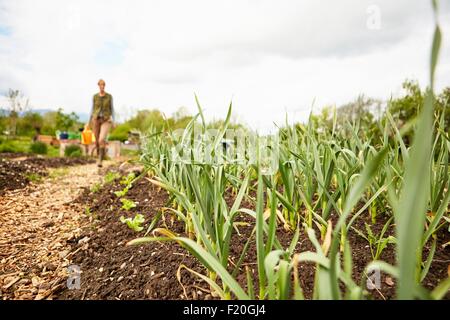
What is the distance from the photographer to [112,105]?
16.9 ft

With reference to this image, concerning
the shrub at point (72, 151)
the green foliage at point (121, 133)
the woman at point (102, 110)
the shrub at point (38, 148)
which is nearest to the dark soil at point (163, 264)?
the woman at point (102, 110)

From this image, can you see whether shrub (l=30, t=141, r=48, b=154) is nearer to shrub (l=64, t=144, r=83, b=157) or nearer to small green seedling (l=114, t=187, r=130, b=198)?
shrub (l=64, t=144, r=83, b=157)

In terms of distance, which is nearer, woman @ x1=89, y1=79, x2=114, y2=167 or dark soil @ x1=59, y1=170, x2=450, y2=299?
dark soil @ x1=59, y1=170, x2=450, y2=299

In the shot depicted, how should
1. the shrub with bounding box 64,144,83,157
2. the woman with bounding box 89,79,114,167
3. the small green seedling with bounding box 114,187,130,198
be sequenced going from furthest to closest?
1. the shrub with bounding box 64,144,83,157
2. the woman with bounding box 89,79,114,167
3. the small green seedling with bounding box 114,187,130,198

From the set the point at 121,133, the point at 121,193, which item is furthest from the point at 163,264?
the point at 121,133

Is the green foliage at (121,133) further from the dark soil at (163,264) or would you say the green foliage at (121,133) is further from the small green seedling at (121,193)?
the dark soil at (163,264)

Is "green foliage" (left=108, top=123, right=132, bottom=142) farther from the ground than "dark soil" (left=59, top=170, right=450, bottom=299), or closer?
farther from the ground

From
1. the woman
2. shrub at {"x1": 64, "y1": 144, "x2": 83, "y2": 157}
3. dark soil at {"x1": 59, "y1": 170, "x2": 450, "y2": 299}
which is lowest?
dark soil at {"x1": 59, "y1": 170, "x2": 450, "y2": 299}

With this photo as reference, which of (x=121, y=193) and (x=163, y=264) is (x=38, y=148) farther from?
(x=163, y=264)

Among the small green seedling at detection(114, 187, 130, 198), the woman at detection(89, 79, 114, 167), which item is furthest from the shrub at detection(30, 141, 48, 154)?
the small green seedling at detection(114, 187, 130, 198)

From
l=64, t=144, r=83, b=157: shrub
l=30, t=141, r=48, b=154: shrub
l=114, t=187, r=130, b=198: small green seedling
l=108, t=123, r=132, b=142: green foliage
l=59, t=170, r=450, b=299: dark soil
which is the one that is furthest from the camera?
l=108, t=123, r=132, b=142: green foliage
